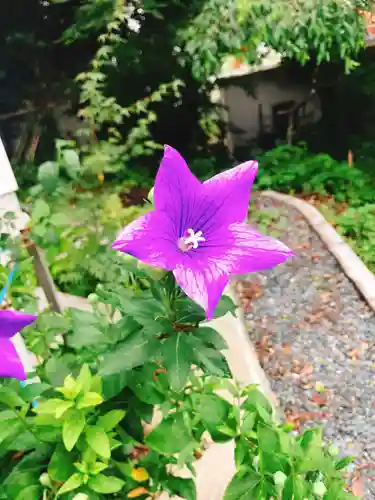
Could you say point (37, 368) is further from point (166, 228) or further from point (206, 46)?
point (206, 46)

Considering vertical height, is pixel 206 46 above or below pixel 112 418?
above

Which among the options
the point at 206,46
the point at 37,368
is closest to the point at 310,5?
the point at 206,46

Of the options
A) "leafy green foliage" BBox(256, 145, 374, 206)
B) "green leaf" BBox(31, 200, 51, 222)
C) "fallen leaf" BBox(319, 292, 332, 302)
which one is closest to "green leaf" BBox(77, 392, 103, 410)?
"green leaf" BBox(31, 200, 51, 222)

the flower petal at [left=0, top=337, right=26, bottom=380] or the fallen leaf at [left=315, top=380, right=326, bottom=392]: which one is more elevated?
the flower petal at [left=0, top=337, right=26, bottom=380]

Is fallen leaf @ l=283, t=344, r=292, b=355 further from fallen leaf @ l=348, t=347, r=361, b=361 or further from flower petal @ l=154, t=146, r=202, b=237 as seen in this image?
flower petal @ l=154, t=146, r=202, b=237

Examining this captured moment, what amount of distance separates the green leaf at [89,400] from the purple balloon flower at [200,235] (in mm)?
427

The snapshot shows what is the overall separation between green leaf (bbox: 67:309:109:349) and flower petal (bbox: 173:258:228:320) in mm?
484

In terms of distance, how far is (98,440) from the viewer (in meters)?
1.02

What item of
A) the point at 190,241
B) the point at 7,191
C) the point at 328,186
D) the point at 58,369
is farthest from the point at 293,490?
the point at 328,186

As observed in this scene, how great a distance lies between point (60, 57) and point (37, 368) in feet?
11.4

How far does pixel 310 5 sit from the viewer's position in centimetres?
322

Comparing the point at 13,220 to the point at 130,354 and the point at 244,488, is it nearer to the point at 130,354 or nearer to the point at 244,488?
the point at 130,354

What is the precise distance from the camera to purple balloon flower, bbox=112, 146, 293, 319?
0.70 meters

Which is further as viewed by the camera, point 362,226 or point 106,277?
point 362,226
